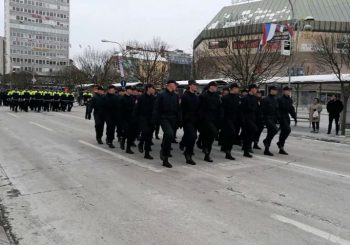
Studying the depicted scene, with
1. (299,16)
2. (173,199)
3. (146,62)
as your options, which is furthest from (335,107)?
(299,16)

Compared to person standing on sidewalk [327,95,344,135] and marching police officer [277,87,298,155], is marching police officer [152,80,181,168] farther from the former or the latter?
person standing on sidewalk [327,95,344,135]

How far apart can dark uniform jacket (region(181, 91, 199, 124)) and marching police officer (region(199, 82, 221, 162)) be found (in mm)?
204

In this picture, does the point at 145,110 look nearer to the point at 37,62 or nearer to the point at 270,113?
the point at 270,113

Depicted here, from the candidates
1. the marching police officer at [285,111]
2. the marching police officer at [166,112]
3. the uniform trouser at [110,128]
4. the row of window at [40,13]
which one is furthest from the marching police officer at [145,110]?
the row of window at [40,13]

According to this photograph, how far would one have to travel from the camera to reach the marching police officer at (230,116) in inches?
419

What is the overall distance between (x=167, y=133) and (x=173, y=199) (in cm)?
295

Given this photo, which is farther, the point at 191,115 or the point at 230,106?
the point at 230,106

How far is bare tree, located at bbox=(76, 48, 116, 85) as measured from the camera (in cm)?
5784

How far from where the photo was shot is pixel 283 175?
341 inches

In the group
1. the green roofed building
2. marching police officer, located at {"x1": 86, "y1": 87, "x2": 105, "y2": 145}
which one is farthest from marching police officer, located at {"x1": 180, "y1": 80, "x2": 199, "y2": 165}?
the green roofed building

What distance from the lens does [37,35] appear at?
449ft

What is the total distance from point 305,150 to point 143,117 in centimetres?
540

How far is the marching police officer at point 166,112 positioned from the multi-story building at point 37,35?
124 m

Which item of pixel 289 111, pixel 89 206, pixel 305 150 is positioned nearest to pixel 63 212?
pixel 89 206
